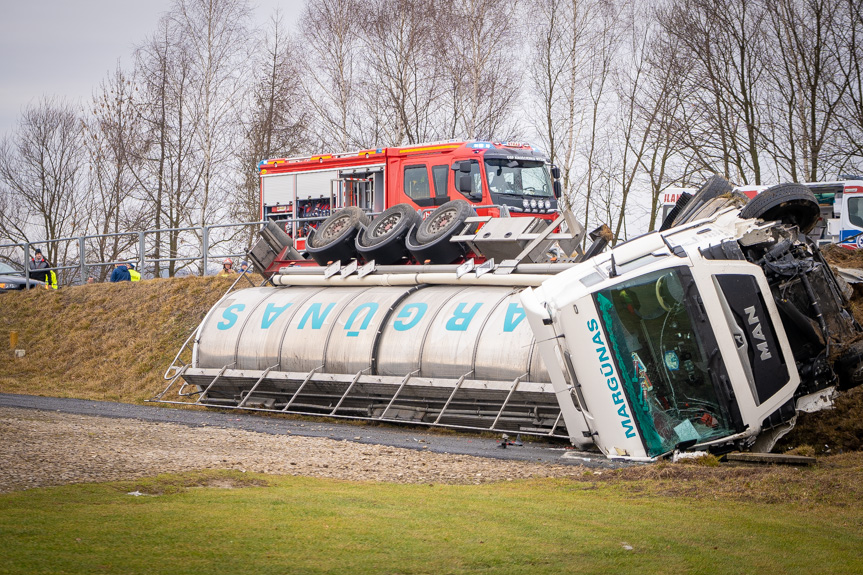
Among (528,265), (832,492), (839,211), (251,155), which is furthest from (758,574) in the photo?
(251,155)

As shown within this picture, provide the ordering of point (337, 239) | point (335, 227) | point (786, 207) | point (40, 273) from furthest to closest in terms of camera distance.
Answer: point (40, 273) → point (335, 227) → point (337, 239) → point (786, 207)

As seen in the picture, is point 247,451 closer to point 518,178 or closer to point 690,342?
point 690,342

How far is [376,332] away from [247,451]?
4196 millimetres

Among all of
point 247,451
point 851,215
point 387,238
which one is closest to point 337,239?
point 387,238

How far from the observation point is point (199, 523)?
6.04m

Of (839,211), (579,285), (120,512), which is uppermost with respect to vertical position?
(839,211)

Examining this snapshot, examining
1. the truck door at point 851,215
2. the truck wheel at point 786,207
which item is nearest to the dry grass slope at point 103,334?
the truck wheel at point 786,207

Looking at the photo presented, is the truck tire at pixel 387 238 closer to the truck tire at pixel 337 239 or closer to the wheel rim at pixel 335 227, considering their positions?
the truck tire at pixel 337 239

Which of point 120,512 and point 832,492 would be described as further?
point 832,492

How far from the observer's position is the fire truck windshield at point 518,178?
21.6m

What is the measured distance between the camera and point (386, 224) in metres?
17.1

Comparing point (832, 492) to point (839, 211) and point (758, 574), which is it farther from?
point (839, 211)

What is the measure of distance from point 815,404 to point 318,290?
9.14 m

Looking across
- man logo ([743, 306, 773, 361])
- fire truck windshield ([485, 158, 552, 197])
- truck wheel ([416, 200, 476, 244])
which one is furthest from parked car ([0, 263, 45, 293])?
man logo ([743, 306, 773, 361])
